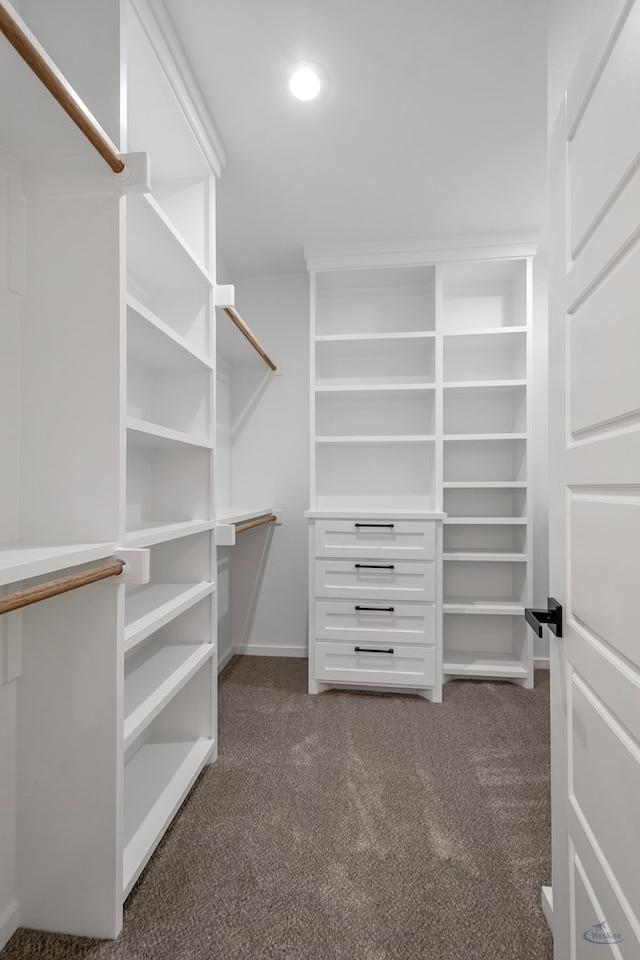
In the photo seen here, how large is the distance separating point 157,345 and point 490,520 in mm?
2030

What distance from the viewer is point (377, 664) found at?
2.58 m

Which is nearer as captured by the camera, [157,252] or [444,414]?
[157,252]

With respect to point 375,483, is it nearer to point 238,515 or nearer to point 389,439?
point 389,439

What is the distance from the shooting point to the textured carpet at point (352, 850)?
116 centimetres

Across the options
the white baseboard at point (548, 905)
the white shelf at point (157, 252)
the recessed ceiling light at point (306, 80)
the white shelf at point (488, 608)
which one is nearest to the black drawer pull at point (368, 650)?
the white shelf at point (488, 608)

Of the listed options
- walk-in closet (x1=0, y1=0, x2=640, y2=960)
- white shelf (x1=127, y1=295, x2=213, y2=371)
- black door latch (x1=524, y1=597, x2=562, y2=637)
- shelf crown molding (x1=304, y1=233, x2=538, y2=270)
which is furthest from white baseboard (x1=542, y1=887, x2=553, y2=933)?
shelf crown molding (x1=304, y1=233, x2=538, y2=270)

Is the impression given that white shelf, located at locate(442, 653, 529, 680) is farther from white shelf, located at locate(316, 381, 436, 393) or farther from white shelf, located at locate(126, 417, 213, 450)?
white shelf, located at locate(126, 417, 213, 450)

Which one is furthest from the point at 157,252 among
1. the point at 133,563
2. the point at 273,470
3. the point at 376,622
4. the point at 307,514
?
the point at 376,622

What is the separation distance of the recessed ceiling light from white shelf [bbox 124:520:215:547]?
1578 mm

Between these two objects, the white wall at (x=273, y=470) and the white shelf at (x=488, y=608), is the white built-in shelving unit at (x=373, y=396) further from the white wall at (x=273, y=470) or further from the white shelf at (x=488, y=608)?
the white shelf at (x=488, y=608)

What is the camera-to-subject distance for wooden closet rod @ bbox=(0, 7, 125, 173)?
782 mm

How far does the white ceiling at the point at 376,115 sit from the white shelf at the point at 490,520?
1608mm

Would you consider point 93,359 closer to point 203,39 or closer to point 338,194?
point 203,39

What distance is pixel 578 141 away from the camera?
2.85 ft
